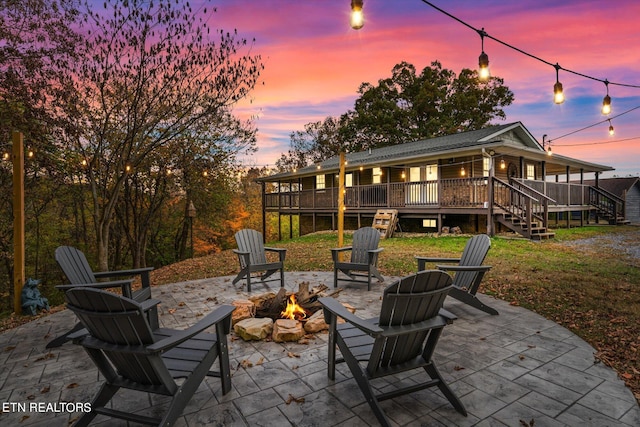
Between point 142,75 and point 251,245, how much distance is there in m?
4.86

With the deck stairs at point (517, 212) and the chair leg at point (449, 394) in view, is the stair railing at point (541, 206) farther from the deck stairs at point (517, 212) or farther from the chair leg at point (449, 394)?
the chair leg at point (449, 394)

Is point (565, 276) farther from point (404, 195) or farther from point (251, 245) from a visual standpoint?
point (404, 195)

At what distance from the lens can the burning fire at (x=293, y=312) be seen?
4008 mm

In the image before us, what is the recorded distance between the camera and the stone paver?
2.27m

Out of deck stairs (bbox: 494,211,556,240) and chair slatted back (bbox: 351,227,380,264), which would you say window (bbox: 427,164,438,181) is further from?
chair slatted back (bbox: 351,227,380,264)

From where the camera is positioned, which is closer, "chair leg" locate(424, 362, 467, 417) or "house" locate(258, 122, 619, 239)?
"chair leg" locate(424, 362, 467, 417)

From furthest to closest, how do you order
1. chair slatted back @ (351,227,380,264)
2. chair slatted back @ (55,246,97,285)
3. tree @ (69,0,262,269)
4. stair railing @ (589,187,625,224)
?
1. stair railing @ (589,187,625,224)
2. tree @ (69,0,262,269)
3. chair slatted back @ (351,227,380,264)
4. chair slatted back @ (55,246,97,285)

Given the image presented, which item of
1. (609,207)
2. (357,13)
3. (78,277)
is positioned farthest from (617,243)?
(78,277)

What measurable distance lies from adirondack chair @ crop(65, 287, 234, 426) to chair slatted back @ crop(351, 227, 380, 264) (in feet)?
13.0

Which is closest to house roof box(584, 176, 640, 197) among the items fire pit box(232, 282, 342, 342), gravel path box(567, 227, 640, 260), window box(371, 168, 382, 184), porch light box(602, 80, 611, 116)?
gravel path box(567, 227, 640, 260)

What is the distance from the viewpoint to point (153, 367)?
6.40 feet

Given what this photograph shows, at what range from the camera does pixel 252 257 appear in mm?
6039

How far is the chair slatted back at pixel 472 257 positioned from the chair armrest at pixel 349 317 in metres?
2.61

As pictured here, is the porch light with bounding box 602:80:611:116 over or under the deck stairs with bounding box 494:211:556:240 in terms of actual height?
over
